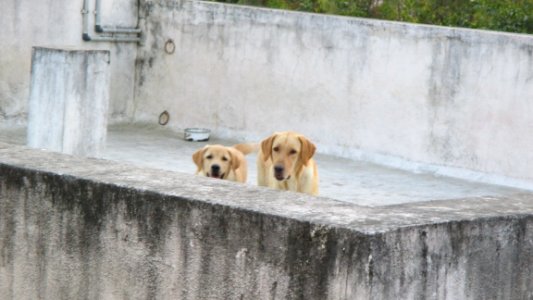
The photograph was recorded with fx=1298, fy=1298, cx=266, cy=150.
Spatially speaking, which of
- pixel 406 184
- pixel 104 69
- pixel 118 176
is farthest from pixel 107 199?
pixel 406 184

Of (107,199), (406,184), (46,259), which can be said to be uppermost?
(107,199)

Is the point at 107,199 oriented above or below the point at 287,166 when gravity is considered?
above

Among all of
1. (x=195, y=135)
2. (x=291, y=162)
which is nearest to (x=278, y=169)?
(x=291, y=162)

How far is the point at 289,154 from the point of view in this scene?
32.4ft

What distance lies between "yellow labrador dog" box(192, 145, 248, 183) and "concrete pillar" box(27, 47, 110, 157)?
1.83 m

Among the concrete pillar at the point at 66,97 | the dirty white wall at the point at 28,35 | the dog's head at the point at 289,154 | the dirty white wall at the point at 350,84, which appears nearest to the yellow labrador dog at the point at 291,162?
the dog's head at the point at 289,154

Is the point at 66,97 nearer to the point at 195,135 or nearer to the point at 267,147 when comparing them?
the point at 267,147

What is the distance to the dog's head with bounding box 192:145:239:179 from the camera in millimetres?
10375

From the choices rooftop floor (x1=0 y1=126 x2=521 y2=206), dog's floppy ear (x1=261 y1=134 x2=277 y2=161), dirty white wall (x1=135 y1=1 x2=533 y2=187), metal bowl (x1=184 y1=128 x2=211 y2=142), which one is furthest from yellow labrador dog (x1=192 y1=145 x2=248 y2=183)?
metal bowl (x1=184 y1=128 x2=211 y2=142)

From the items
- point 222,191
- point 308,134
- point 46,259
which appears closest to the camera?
point 222,191

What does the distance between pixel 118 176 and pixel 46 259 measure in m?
0.49

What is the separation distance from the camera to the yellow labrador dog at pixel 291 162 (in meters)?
9.80

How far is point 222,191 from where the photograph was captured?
15.6 ft

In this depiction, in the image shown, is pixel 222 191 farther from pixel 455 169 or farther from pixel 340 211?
pixel 455 169
